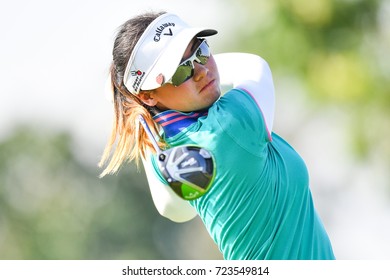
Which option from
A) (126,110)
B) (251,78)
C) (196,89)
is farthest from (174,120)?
(251,78)

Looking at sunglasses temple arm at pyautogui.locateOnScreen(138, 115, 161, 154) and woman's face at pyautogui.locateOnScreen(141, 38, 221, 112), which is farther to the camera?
woman's face at pyautogui.locateOnScreen(141, 38, 221, 112)

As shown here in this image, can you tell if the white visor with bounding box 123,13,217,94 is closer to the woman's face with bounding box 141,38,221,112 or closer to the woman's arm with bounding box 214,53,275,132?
the woman's face with bounding box 141,38,221,112

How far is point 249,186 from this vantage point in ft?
15.7

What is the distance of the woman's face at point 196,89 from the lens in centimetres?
477

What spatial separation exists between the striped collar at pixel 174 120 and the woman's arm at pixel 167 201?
24cm

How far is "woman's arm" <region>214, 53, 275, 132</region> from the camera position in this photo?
4.83 m

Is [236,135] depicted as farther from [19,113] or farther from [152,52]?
[19,113]

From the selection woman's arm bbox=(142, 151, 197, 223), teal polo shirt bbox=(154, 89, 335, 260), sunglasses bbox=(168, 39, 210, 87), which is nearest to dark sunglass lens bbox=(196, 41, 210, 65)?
sunglasses bbox=(168, 39, 210, 87)

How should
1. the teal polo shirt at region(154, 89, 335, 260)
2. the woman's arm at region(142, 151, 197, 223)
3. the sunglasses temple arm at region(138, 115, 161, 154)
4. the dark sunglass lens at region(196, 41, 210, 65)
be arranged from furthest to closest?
the woman's arm at region(142, 151, 197, 223) → the dark sunglass lens at region(196, 41, 210, 65) → the teal polo shirt at region(154, 89, 335, 260) → the sunglasses temple arm at region(138, 115, 161, 154)

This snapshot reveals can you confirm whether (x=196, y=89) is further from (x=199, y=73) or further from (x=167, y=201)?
(x=167, y=201)

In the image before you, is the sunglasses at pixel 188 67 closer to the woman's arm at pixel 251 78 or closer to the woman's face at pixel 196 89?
the woman's face at pixel 196 89

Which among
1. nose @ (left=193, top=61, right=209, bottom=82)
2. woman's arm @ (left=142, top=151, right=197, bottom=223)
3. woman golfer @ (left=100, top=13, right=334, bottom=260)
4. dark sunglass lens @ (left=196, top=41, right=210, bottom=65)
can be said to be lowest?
woman's arm @ (left=142, top=151, right=197, bottom=223)

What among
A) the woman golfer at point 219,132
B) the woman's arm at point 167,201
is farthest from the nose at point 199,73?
the woman's arm at point 167,201
